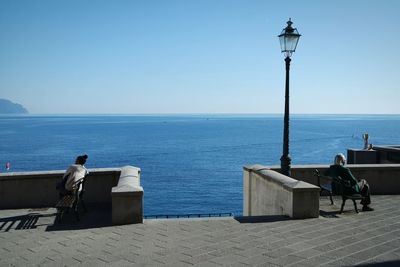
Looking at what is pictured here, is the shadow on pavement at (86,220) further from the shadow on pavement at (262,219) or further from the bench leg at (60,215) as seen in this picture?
the shadow on pavement at (262,219)

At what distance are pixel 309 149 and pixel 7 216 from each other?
331ft

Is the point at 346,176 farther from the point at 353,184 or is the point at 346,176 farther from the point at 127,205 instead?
the point at 127,205

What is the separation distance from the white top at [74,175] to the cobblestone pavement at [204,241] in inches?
25.9

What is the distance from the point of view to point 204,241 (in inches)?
276

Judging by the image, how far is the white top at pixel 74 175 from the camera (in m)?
8.80

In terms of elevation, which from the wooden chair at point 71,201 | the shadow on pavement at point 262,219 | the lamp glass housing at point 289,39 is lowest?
the shadow on pavement at point 262,219

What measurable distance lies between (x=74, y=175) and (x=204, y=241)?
3377mm

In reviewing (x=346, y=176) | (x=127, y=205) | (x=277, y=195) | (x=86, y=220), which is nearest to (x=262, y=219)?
(x=277, y=195)

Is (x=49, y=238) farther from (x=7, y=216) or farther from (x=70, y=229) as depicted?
(x=7, y=216)

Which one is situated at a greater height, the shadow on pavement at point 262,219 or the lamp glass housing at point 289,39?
the lamp glass housing at point 289,39

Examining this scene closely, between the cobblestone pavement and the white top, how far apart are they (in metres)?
0.66

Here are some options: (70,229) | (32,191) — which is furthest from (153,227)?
(32,191)

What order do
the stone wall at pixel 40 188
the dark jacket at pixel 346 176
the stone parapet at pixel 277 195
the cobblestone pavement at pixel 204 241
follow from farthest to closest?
the stone wall at pixel 40 188 → the dark jacket at pixel 346 176 → the stone parapet at pixel 277 195 → the cobblestone pavement at pixel 204 241

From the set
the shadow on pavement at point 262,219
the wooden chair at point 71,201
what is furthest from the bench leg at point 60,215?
the shadow on pavement at point 262,219
